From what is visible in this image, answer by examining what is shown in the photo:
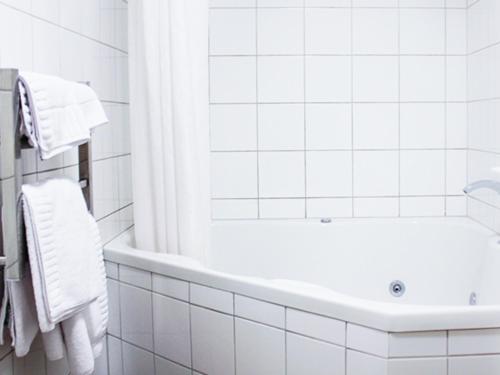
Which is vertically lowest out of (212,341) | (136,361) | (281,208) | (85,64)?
(136,361)

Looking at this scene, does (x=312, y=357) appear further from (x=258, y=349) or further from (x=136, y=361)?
(x=136, y=361)

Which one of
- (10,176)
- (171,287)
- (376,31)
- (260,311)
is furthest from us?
(376,31)

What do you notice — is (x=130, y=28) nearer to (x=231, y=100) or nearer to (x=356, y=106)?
(x=231, y=100)

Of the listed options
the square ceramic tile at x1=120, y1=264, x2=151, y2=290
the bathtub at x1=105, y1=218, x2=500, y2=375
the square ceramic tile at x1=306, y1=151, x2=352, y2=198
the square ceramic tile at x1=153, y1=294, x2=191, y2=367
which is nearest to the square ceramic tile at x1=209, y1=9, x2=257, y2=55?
the square ceramic tile at x1=306, y1=151, x2=352, y2=198

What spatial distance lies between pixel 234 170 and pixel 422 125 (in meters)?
0.87

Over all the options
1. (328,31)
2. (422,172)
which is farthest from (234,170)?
(422,172)

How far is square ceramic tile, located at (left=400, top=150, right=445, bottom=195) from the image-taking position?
8.65 ft

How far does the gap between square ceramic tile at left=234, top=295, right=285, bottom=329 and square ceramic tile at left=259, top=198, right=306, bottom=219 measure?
3.51 feet

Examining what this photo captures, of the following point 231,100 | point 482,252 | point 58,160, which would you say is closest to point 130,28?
point 58,160

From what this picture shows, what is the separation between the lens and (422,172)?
264 cm

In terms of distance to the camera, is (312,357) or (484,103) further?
(484,103)

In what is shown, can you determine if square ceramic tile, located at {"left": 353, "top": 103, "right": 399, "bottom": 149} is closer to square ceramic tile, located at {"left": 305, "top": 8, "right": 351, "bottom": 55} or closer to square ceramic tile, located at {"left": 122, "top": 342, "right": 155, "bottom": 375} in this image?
square ceramic tile, located at {"left": 305, "top": 8, "right": 351, "bottom": 55}

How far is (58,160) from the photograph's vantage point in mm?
1658

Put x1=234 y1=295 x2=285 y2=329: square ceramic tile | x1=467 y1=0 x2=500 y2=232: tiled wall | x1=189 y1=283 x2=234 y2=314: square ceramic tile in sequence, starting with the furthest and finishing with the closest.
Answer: x1=467 y1=0 x2=500 y2=232: tiled wall, x1=189 y1=283 x2=234 y2=314: square ceramic tile, x1=234 y1=295 x2=285 y2=329: square ceramic tile
